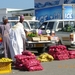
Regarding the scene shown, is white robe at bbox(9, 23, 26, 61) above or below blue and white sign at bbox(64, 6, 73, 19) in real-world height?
below

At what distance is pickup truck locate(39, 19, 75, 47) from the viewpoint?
58.7ft

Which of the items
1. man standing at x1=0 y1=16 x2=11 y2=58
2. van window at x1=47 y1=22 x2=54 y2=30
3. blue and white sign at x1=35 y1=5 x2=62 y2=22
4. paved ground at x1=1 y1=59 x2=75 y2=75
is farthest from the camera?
blue and white sign at x1=35 y1=5 x2=62 y2=22

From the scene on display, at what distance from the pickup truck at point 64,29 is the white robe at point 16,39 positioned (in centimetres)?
590

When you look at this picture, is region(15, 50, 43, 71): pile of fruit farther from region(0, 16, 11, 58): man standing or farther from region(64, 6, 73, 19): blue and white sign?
region(64, 6, 73, 19): blue and white sign

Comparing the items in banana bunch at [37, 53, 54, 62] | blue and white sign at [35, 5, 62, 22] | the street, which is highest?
blue and white sign at [35, 5, 62, 22]

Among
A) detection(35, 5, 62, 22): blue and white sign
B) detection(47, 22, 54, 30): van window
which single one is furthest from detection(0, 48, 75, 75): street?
detection(35, 5, 62, 22): blue and white sign

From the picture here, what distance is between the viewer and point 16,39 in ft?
40.4

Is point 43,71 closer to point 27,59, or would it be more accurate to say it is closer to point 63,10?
point 27,59

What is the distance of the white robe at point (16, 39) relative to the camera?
1232cm

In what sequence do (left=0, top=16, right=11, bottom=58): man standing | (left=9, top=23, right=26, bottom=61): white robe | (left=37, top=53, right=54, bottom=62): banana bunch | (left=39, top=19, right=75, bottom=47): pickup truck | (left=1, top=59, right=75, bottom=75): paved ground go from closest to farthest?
(left=1, top=59, right=75, bottom=75): paved ground < (left=9, top=23, right=26, bottom=61): white robe < (left=0, top=16, right=11, bottom=58): man standing < (left=37, top=53, right=54, bottom=62): banana bunch < (left=39, top=19, right=75, bottom=47): pickup truck

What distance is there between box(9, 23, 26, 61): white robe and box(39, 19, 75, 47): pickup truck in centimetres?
590

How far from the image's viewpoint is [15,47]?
12.4 metres

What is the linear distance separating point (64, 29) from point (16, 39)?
24.2 ft

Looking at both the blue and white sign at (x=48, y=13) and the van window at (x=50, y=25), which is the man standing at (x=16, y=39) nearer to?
the van window at (x=50, y=25)
